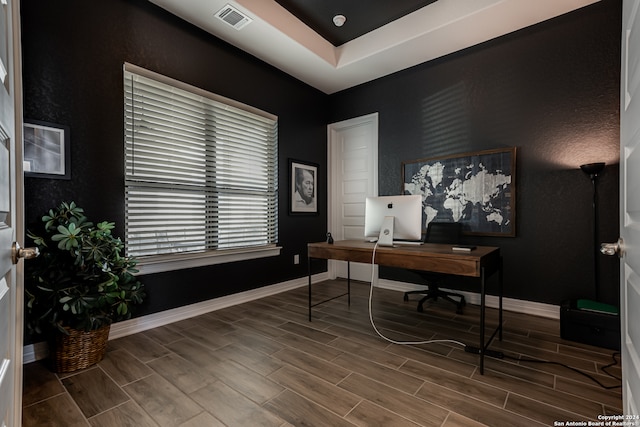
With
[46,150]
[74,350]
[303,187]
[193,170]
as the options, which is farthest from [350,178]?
[74,350]

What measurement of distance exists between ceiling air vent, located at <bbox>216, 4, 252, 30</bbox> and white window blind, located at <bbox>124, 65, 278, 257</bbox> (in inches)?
27.5

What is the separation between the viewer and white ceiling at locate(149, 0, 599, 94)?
2.63 meters

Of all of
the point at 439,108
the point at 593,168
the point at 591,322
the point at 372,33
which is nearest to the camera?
the point at 591,322

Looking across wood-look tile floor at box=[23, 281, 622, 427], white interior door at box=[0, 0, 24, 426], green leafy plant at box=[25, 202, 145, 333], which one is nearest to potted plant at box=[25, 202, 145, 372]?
green leafy plant at box=[25, 202, 145, 333]

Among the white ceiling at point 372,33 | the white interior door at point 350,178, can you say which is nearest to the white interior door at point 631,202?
the white ceiling at point 372,33

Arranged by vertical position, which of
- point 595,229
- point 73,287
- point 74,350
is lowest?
point 74,350

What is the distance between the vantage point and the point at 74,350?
1855mm

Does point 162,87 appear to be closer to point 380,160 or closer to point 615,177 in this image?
point 380,160

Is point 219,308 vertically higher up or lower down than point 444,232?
lower down

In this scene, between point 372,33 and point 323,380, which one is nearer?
point 323,380

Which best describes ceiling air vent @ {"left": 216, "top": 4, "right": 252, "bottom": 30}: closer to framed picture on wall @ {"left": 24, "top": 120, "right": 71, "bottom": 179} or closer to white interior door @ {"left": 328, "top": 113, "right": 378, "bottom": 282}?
framed picture on wall @ {"left": 24, "top": 120, "right": 71, "bottom": 179}

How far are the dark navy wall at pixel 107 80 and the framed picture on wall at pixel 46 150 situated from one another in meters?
0.05

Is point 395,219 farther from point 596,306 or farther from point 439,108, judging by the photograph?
point 439,108

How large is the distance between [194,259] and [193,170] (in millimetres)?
882
